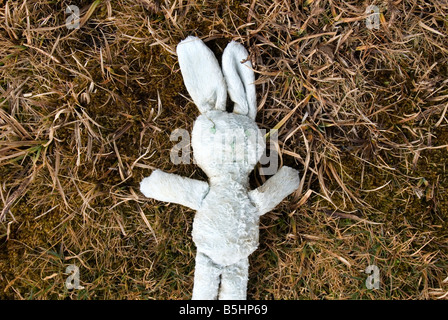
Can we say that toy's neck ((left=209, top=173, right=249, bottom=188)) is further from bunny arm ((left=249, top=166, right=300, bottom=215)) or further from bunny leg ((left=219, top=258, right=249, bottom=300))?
bunny leg ((left=219, top=258, right=249, bottom=300))

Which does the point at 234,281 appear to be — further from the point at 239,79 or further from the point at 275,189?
the point at 239,79

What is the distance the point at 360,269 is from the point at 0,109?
184cm

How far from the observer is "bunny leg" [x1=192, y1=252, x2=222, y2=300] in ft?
4.19

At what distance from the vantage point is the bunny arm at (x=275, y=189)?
131cm

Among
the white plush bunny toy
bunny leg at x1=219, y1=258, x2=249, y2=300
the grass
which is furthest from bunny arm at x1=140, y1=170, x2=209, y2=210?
bunny leg at x1=219, y1=258, x2=249, y2=300

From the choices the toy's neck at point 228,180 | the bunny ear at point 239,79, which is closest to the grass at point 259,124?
the bunny ear at point 239,79

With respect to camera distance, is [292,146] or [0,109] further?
[292,146]

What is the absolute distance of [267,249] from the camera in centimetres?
155

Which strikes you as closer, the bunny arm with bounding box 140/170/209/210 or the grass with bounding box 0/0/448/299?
the bunny arm with bounding box 140/170/209/210

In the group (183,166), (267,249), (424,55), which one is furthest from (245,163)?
(424,55)

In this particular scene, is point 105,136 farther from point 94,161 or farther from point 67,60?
point 67,60

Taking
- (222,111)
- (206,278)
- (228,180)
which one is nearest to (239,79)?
(222,111)

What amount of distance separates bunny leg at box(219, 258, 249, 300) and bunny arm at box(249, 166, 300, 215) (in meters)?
0.25

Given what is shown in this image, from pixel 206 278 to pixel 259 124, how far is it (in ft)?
2.38
